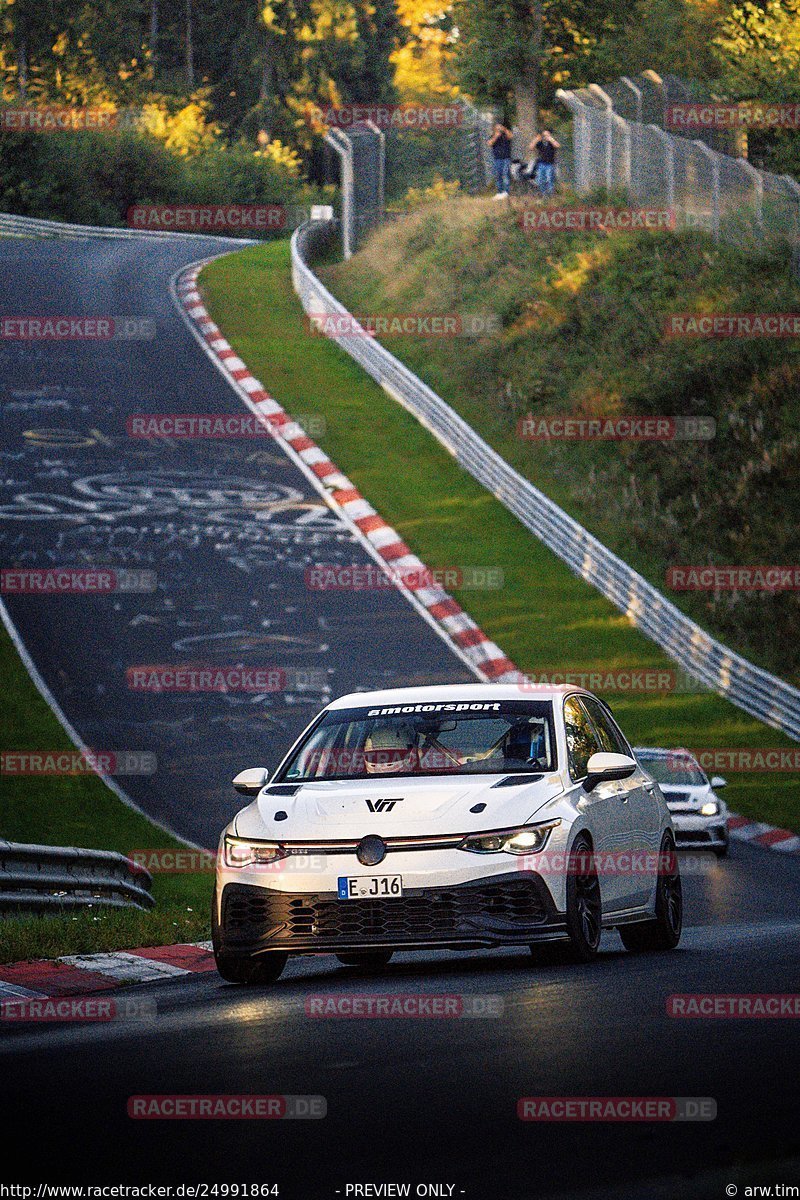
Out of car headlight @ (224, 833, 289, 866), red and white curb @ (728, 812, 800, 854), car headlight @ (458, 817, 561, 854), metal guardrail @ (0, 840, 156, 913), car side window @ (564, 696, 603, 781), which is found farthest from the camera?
red and white curb @ (728, 812, 800, 854)

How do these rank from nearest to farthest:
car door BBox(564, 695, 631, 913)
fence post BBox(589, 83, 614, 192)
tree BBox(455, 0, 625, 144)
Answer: car door BBox(564, 695, 631, 913)
fence post BBox(589, 83, 614, 192)
tree BBox(455, 0, 625, 144)

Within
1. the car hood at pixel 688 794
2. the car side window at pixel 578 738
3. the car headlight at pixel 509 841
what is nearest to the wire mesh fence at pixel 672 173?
the car hood at pixel 688 794

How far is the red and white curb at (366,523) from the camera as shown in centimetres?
2662

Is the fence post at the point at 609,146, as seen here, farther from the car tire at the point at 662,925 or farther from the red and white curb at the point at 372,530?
the car tire at the point at 662,925

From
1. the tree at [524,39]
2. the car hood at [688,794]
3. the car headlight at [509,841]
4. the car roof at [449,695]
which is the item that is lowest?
the car hood at [688,794]

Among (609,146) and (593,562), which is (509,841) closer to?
(593,562)

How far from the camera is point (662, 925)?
12.2 meters

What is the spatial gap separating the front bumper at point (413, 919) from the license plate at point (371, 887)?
1.1 inches

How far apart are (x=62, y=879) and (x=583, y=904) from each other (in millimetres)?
4272

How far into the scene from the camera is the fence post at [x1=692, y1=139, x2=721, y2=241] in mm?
37744

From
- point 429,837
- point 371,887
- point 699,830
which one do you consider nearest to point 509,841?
point 429,837

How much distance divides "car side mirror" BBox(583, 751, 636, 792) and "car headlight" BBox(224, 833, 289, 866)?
172cm

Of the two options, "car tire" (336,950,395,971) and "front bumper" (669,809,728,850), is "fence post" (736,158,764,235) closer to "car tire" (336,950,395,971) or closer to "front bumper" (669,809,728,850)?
"front bumper" (669,809,728,850)

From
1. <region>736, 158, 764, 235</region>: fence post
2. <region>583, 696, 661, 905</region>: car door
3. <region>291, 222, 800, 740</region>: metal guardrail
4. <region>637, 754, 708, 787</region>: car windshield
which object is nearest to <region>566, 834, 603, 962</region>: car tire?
<region>583, 696, 661, 905</region>: car door
